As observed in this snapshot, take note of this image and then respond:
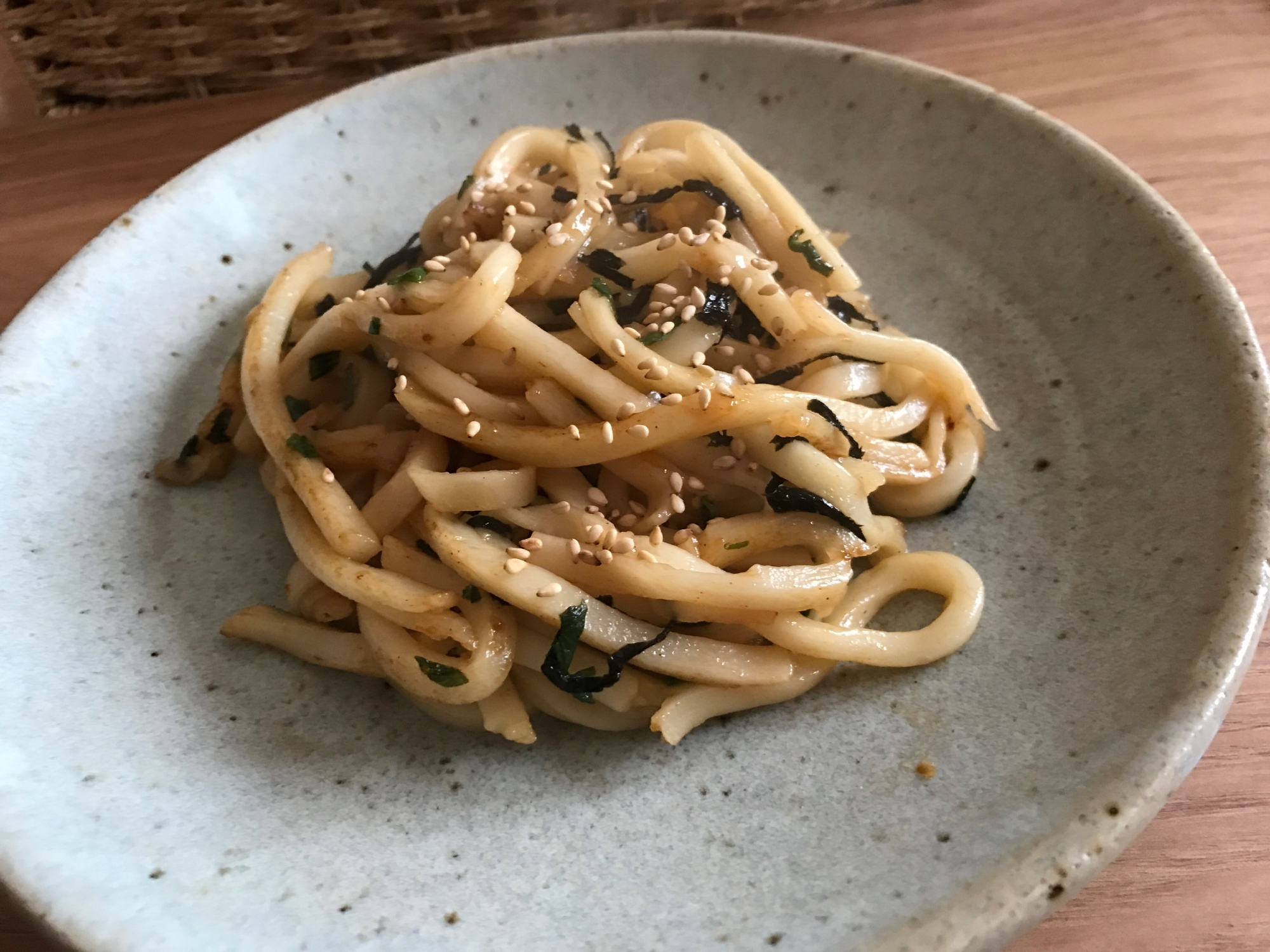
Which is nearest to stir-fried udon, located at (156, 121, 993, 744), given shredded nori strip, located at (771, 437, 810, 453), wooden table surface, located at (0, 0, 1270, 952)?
shredded nori strip, located at (771, 437, 810, 453)

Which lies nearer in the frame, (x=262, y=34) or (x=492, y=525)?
(x=492, y=525)

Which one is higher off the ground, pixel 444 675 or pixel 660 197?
pixel 660 197

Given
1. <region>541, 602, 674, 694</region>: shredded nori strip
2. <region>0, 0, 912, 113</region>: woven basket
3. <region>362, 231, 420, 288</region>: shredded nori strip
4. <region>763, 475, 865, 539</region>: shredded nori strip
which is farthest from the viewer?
<region>0, 0, 912, 113</region>: woven basket

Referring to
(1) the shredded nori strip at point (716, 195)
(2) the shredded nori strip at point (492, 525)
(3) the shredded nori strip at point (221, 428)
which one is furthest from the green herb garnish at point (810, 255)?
(3) the shredded nori strip at point (221, 428)

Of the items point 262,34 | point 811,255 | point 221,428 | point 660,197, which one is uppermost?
point 262,34

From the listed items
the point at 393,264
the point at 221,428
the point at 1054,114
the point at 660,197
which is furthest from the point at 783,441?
the point at 1054,114

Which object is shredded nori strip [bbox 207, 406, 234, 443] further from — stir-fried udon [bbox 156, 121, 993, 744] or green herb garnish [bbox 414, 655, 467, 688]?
green herb garnish [bbox 414, 655, 467, 688]

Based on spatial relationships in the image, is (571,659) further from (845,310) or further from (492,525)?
(845,310)
